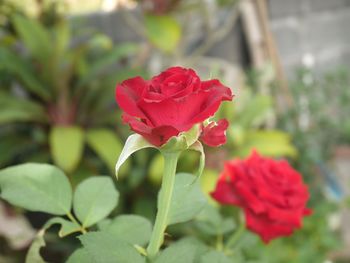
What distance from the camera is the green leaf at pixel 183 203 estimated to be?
1.55 feet

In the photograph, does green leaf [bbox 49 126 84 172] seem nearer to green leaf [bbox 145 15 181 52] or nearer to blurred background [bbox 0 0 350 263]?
blurred background [bbox 0 0 350 263]

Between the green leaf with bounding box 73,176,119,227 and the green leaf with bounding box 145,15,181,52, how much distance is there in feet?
5.02

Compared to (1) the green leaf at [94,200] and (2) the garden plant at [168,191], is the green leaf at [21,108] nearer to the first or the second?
(2) the garden plant at [168,191]

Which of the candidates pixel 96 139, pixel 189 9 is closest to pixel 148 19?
pixel 189 9

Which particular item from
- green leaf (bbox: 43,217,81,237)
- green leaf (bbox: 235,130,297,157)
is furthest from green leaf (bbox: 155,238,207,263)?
green leaf (bbox: 235,130,297,157)

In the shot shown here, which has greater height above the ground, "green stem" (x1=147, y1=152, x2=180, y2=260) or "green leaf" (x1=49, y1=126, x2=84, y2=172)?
"green stem" (x1=147, y1=152, x2=180, y2=260)

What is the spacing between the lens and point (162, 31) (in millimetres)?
2039

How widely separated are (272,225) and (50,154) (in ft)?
4.82

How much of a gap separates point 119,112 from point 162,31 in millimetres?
342

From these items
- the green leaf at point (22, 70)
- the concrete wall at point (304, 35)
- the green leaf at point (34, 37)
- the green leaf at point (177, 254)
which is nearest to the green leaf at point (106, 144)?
the green leaf at point (22, 70)

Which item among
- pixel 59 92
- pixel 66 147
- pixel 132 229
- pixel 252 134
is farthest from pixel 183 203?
pixel 252 134

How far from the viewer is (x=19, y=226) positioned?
5.85ft

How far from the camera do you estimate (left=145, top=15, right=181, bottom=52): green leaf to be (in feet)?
6.59

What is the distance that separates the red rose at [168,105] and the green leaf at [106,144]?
148 cm
